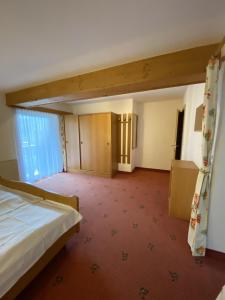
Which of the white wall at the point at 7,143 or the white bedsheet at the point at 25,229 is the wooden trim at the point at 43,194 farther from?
the white wall at the point at 7,143

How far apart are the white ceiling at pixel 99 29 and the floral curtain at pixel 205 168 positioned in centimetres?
39

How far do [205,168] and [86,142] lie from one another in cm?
325

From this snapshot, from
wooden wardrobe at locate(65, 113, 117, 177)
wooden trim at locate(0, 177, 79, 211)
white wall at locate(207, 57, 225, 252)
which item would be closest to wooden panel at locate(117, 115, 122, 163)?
wooden wardrobe at locate(65, 113, 117, 177)

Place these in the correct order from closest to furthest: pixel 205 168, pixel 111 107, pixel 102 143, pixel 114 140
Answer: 1. pixel 205 168
2. pixel 102 143
3. pixel 114 140
4. pixel 111 107

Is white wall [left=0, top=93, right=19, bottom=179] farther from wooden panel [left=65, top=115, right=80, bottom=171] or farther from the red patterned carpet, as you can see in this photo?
the red patterned carpet

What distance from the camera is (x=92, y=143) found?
4051 millimetres

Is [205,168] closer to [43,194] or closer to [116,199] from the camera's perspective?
[116,199]

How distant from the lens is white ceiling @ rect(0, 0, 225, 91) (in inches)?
38.9

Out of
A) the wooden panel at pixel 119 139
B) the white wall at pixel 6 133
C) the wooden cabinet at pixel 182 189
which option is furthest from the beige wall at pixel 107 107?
Result: the wooden cabinet at pixel 182 189

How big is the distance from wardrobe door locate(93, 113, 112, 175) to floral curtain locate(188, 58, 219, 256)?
259 centimetres

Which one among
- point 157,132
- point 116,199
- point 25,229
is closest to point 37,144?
point 116,199

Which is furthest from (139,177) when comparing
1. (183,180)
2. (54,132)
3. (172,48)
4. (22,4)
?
(22,4)

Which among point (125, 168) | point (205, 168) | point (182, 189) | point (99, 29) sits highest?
point (99, 29)

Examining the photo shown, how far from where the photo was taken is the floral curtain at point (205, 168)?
1318 mm
